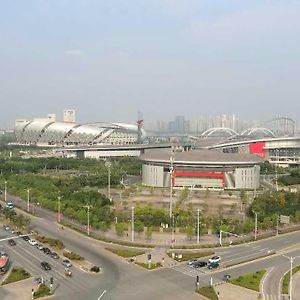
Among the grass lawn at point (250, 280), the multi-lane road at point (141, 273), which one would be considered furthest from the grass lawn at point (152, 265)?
the grass lawn at point (250, 280)

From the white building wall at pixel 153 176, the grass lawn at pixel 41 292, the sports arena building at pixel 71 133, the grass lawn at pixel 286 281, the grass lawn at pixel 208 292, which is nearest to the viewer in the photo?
the grass lawn at pixel 41 292

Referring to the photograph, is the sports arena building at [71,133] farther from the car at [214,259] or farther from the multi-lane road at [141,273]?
the car at [214,259]

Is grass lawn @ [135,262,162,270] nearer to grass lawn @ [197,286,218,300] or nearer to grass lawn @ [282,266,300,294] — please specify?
grass lawn @ [197,286,218,300]

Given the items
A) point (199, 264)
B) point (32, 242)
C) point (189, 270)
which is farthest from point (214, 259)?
point (32, 242)

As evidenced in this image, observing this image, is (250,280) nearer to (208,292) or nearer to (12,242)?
(208,292)

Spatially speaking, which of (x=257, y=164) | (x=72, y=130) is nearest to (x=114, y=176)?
(x=257, y=164)

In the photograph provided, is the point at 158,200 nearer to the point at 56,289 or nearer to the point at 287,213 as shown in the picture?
the point at 287,213
